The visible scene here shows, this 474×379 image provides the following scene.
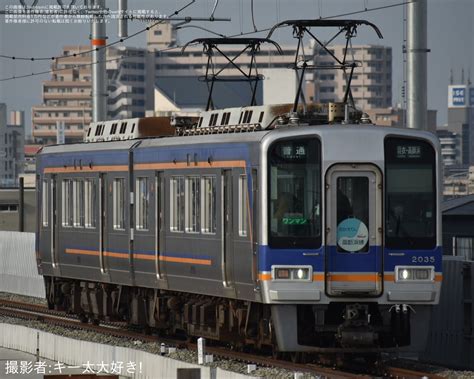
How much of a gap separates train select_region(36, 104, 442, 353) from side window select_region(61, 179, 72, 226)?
4075mm

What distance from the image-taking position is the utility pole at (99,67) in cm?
4160

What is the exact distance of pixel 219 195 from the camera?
22609 millimetres

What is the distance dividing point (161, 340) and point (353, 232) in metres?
5.65

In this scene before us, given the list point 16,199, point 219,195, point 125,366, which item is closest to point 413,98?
point 219,195

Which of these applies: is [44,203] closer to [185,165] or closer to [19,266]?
[185,165]

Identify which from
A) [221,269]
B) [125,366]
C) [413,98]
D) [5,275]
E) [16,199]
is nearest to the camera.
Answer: [125,366]

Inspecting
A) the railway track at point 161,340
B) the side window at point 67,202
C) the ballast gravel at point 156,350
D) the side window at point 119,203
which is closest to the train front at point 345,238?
the railway track at point 161,340

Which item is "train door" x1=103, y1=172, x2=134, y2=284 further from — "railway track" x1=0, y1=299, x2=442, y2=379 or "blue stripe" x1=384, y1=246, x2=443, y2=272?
"blue stripe" x1=384, y1=246, x2=443, y2=272

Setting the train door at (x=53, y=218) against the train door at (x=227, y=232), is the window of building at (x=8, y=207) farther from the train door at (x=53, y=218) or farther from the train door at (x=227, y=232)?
the train door at (x=227, y=232)

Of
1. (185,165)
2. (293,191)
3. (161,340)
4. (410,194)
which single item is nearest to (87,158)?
(161,340)

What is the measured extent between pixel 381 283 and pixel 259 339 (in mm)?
2029

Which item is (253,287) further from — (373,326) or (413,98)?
(413,98)

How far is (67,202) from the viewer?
28.8 metres

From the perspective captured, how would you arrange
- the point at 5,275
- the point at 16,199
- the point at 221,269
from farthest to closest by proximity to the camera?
the point at 16,199
the point at 5,275
the point at 221,269
